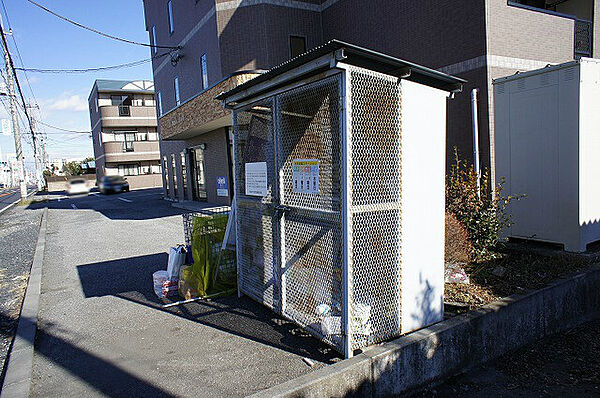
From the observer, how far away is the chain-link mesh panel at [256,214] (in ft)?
13.3

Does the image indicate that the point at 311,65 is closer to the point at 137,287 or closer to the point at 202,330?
the point at 202,330

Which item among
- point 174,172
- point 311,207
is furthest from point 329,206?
point 174,172

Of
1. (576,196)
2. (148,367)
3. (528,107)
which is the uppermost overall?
(528,107)

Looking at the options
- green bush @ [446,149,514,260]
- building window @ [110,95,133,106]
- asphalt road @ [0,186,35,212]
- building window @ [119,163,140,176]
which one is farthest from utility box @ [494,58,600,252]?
building window @ [110,95,133,106]

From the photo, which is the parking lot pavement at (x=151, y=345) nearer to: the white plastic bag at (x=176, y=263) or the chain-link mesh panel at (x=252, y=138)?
the white plastic bag at (x=176, y=263)

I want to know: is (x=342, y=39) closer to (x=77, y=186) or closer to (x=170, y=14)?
(x=77, y=186)

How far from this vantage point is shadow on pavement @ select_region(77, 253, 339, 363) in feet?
11.2

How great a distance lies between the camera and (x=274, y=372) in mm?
2949

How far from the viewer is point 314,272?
361 centimetres

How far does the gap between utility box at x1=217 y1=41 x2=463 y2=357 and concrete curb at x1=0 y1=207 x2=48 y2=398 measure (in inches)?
87.7

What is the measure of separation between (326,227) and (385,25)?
8.77 meters

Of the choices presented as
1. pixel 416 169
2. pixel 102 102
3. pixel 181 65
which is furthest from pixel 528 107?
pixel 102 102

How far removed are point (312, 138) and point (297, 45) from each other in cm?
992

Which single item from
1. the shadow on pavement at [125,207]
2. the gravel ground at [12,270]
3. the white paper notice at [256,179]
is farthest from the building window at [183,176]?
the white paper notice at [256,179]
